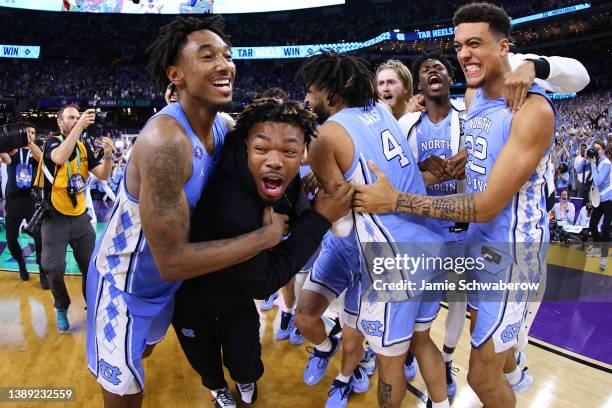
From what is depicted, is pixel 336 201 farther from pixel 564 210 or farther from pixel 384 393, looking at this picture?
pixel 564 210

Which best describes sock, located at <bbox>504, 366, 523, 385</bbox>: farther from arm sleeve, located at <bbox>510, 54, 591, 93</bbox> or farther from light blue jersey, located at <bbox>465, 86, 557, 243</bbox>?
arm sleeve, located at <bbox>510, 54, 591, 93</bbox>

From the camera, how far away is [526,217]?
235 centimetres

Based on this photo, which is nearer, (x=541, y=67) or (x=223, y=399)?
(x=541, y=67)

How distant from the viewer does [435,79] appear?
11.4 feet

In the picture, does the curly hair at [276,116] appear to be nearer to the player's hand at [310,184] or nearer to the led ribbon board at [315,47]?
the player's hand at [310,184]

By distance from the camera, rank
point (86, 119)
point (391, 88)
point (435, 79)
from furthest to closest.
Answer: point (86, 119), point (391, 88), point (435, 79)

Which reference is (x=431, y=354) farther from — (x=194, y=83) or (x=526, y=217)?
(x=194, y=83)

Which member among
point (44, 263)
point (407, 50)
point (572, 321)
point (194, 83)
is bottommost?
point (572, 321)

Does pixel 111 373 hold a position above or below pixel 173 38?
below

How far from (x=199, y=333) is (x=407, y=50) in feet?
105

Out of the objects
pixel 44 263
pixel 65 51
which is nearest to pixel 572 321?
pixel 44 263

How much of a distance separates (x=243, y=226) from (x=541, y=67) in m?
1.68

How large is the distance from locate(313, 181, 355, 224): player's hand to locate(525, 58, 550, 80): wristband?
1.09 m

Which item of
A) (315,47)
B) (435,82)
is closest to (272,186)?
(435,82)
